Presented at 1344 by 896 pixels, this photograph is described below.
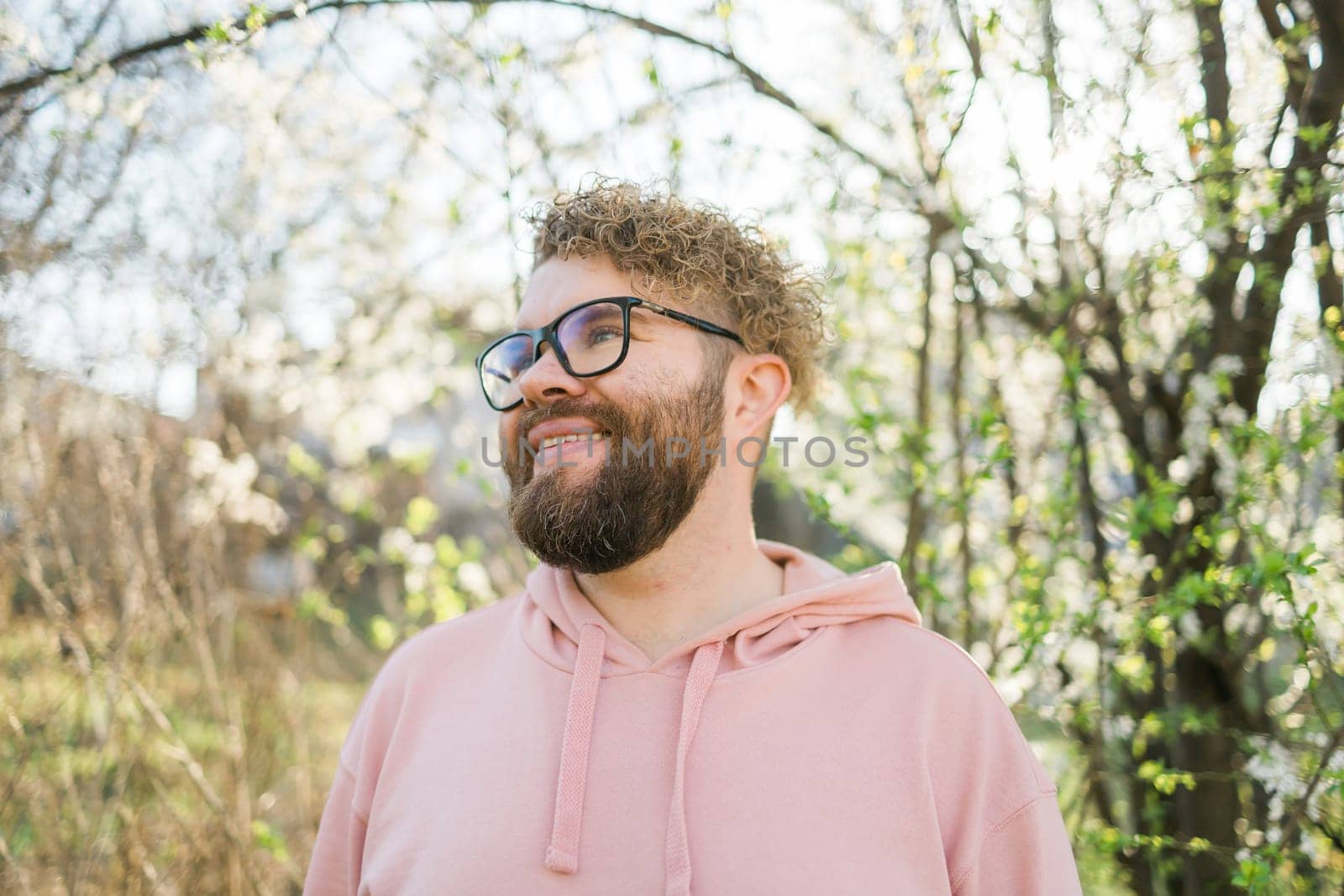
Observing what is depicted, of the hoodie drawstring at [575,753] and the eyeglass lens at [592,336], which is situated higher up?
the eyeglass lens at [592,336]

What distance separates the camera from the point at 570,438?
5.80ft

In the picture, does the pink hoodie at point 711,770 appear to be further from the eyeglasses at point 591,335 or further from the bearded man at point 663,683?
the eyeglasses at point 591,335

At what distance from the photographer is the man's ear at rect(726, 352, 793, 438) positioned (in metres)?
1.98

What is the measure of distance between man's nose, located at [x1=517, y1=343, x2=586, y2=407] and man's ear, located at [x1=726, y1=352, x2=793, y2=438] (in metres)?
0.37

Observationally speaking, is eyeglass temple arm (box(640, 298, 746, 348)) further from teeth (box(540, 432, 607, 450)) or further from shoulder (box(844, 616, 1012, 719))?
shoulder (box(844, 616, 1012, 719))

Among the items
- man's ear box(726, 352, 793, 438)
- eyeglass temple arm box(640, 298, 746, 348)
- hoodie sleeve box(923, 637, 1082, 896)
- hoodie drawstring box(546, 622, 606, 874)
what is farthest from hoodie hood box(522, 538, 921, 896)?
eyeglass temple arm box(640, 298, 746, 348)

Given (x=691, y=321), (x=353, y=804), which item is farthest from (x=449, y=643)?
(x=691, y=321)

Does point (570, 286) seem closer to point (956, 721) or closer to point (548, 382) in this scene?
point (548, 382)

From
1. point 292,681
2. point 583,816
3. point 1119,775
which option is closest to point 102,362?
point 292,681

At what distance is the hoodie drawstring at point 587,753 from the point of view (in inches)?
57.4

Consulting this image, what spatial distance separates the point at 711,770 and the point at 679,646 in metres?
0.24

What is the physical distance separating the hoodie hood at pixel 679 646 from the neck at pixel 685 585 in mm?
43

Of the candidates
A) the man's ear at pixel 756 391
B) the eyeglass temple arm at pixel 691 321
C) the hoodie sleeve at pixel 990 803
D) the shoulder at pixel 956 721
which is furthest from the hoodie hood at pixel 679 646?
the eyeglass temple arm at pixel 691 321

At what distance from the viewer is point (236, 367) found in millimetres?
3428
